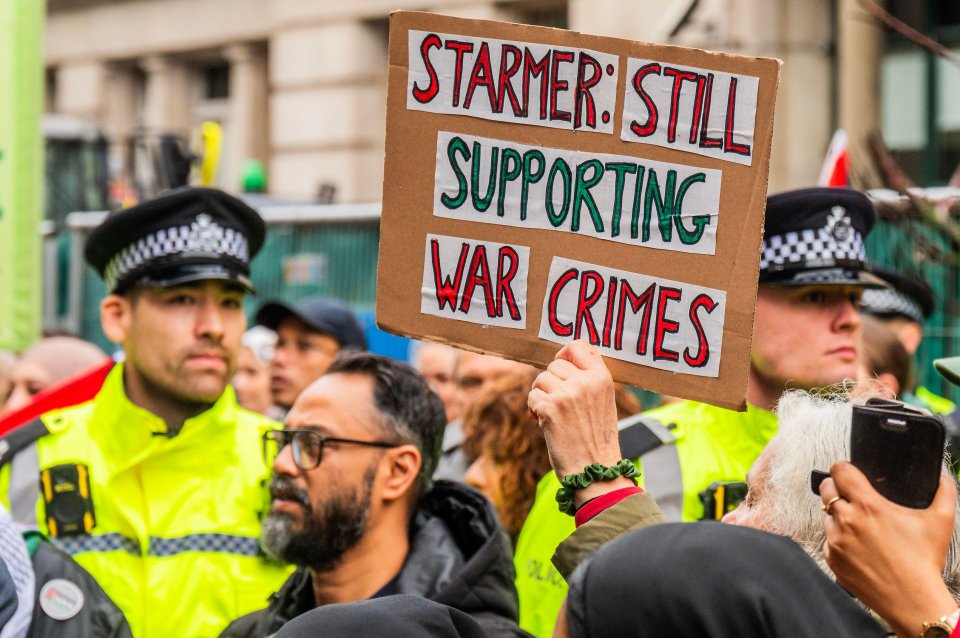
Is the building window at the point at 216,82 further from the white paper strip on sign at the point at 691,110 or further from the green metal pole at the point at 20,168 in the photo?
the white paper strip on sign at the point at 691,110

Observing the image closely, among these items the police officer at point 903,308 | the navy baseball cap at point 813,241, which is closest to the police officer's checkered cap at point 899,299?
the police officer at point 903,308

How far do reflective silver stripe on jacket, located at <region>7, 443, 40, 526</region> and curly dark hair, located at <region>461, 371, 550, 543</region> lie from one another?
4.72ft

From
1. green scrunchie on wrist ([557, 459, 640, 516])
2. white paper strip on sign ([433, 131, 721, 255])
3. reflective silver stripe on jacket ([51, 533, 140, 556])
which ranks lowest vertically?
reflective silver stripe on jacket ([51, 533, 140, 556])

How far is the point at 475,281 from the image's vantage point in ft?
9.44

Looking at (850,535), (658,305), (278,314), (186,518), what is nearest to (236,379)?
(278,314)

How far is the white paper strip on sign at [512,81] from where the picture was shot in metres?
2.78

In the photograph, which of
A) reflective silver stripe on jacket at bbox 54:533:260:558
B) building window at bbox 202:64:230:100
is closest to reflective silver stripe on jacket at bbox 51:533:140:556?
reflective silver stripe on jacket at bbox 54:533:260:558

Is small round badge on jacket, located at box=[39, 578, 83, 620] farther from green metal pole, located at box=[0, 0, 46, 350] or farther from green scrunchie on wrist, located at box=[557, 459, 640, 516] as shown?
green metal pole, located at box=[0, 0, 46, 350]

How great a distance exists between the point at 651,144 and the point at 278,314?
4326 mm

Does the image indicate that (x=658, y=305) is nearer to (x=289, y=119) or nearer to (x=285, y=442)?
(x=285, y=442)

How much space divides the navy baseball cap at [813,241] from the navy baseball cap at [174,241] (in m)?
1.56

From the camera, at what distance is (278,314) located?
6.87 meters

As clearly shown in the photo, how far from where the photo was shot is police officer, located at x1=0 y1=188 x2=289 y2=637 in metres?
3.77

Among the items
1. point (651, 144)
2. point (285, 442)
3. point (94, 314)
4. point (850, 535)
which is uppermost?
point (651, 144)
